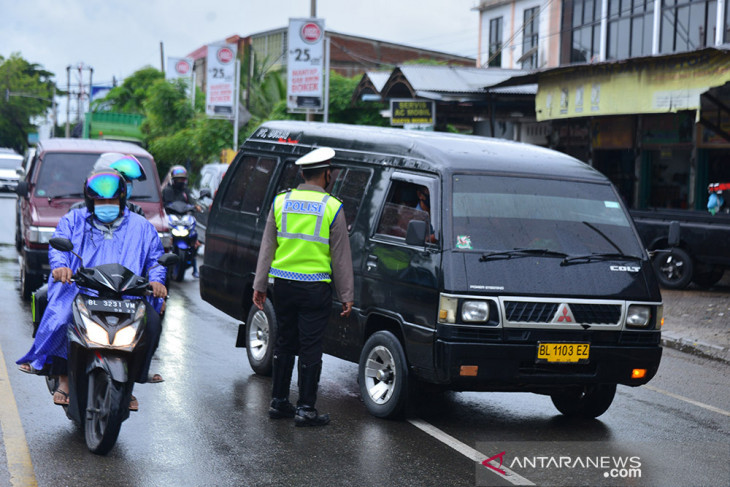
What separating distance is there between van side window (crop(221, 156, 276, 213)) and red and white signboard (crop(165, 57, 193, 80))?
34585mm

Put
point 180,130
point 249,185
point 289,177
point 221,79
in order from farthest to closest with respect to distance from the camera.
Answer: point 180,130, point 221,79, point 249,185, point 289,177

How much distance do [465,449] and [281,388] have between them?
1394 mm

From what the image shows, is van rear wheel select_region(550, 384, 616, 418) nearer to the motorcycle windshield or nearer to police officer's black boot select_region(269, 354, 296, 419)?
police officer's black boot select_region(269, 354, 296, 419)

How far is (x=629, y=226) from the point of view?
7.83 metres

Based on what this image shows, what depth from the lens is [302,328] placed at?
23.5 ft

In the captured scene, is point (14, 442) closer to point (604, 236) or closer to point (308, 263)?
point (308, 263)

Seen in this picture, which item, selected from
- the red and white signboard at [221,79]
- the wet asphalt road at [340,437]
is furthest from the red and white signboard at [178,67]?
the wet asphalt road at [340,437]

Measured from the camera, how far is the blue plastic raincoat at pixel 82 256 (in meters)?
6.50

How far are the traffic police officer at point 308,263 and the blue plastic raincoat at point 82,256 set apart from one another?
2.87 feet

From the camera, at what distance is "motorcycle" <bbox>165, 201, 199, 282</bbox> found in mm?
15953

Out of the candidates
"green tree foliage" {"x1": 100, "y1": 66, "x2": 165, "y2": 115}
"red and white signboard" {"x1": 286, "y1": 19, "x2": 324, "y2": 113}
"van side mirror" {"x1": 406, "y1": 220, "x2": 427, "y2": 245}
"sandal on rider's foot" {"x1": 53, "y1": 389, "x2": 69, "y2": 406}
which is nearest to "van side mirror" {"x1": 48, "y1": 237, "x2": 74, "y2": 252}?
"sandal on rider's foot" {"x1": 53, "y1": 389, "x2": 69, "y2": 406}

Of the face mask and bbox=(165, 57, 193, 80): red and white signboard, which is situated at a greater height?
bbox=(165, 57, 193, 80): red and white signboard

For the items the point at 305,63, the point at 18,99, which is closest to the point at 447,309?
the point at 305,63

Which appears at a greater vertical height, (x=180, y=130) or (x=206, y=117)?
(x=206, y=117)
